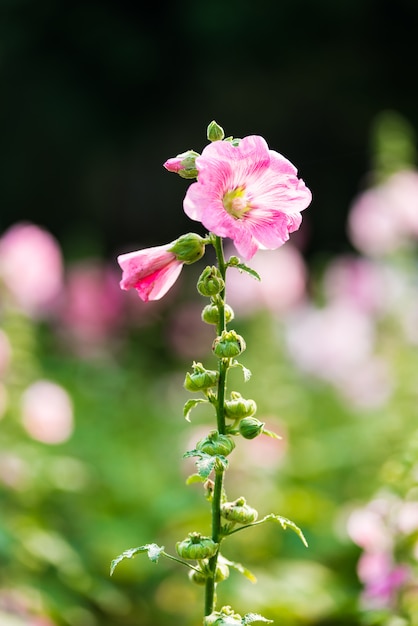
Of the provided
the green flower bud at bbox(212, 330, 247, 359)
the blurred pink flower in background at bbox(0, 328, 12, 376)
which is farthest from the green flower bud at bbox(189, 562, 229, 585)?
the blurred pink flower in background at bbox(0, 328, 12, 376)

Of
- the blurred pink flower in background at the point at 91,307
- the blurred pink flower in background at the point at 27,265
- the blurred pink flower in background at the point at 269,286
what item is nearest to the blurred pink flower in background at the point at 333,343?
the blurred pink flower in background at the point at 269,286

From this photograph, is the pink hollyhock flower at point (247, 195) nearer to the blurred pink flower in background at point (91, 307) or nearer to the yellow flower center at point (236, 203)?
the yellow flower center at point (236, 203)

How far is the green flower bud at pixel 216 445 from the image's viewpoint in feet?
3.60

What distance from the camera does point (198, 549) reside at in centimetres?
111

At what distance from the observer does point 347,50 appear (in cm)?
863

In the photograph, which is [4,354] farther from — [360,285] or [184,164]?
[360,285]

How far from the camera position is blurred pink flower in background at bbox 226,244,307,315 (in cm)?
401

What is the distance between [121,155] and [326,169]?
2045mm

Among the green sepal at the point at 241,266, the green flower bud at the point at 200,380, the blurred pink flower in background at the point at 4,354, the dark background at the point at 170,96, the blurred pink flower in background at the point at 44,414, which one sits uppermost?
the dark background at the point at 170,96

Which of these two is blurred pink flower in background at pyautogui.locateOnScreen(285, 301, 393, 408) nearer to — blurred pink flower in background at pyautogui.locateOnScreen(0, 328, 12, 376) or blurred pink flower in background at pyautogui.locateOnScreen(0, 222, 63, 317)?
blurred pink flower in background at pyautogui.locateOnScreen(0, 222, 63, 317)

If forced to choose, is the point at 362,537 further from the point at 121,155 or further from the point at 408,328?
the point at 121,155

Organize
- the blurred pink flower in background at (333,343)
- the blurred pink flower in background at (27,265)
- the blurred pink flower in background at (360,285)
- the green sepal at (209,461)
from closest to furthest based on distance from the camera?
the green sepal at (209,461) < the blurred pink flower in background at (27,265) < the blurred pink flower in background at (333,343) < the blurred pink flower in background at (360,285)

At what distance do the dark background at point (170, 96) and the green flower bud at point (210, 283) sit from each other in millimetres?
7271

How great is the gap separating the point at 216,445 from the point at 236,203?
30 cm
